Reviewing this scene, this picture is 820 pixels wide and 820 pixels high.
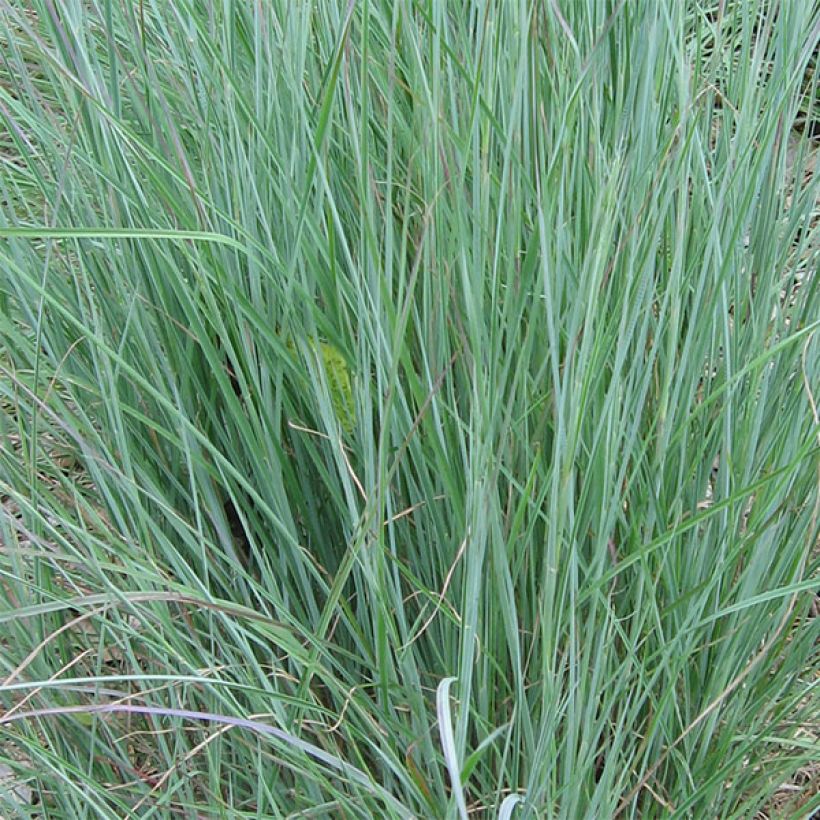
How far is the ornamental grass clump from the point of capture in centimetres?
75

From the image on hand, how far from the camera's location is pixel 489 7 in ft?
2.52

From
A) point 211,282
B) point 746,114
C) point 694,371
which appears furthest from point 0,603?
point 746,114

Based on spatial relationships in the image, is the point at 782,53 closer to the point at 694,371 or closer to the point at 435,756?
the point at 694,371

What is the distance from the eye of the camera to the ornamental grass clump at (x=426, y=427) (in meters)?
0.75

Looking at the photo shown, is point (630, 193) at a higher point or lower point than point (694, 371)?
higher

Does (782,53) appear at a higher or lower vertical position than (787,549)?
higher

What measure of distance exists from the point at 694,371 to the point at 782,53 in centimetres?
32

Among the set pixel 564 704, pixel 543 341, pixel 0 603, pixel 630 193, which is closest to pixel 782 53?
pixel 630 193

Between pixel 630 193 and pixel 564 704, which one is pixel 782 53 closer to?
pixel 630 193

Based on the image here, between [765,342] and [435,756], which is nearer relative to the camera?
[435,756]

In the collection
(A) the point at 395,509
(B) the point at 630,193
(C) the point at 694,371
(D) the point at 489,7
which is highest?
(D) the point at 489,7

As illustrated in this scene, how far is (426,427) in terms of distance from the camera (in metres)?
0.78

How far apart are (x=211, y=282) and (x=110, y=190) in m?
0.12

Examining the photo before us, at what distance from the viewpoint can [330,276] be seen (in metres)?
0.85
